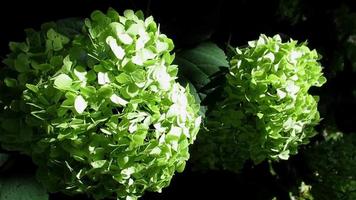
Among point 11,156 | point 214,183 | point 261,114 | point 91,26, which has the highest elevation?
point 91,26

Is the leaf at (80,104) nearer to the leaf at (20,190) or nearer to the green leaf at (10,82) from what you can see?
the green leaf at (10,82)

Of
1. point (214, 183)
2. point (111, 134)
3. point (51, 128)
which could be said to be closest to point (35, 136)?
point (51, 128)

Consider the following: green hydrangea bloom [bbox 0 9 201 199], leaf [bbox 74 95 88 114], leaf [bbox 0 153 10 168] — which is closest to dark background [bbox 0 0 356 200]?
leaf [bbox 0 153 10 168]

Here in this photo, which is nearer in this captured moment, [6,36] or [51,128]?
[51,128]

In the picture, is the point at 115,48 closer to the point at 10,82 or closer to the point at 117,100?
the point at 117,100

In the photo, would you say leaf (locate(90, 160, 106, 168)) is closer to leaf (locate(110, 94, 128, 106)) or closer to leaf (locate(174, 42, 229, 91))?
leaf (locate(110, 94, 128, 106))

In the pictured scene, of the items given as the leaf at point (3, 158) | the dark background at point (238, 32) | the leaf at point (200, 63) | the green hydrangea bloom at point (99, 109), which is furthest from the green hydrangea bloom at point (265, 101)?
the leaf at point (3, 158)

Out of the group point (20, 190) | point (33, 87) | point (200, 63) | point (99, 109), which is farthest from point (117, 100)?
point (200, 63)

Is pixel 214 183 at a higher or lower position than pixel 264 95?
lower

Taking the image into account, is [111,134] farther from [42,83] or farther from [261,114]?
[261,114]
